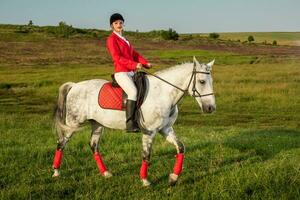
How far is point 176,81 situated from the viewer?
812 centimetres

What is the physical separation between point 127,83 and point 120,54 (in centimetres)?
58

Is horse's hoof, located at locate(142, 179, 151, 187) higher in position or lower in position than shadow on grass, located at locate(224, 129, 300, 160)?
higher

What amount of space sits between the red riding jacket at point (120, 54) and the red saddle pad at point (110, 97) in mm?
426

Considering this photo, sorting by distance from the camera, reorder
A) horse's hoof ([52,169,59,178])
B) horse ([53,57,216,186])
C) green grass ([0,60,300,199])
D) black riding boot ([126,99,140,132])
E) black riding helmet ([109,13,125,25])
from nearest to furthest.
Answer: green grass ([0,60,300,199]) → horse ([53,57,216,186]) → black riding boot ([126,99,140,132]) → black riding helmet ([109,13,125,25]) → horse's hoof ([52,169,59,178])

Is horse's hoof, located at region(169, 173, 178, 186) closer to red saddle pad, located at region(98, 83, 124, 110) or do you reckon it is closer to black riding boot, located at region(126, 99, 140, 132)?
black riding boot, located at region(126, 99, 140, 132)

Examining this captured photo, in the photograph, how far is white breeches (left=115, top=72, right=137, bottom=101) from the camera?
8.01 m

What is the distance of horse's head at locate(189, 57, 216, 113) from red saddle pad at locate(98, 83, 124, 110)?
1373 mm

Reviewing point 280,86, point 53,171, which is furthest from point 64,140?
point 280,86

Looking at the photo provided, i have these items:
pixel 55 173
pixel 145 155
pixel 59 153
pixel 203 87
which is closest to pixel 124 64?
pixel 203 87

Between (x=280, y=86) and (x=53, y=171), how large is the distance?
21.5 metres

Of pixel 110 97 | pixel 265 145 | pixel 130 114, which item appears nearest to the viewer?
pixel 130 114

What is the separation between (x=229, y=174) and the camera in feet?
26.0

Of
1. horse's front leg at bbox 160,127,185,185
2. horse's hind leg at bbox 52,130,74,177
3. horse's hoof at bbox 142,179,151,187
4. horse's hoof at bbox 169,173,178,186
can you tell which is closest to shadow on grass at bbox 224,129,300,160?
horse's front leg at bbox 160,127,185,185

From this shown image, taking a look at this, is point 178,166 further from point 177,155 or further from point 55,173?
point 55,173
